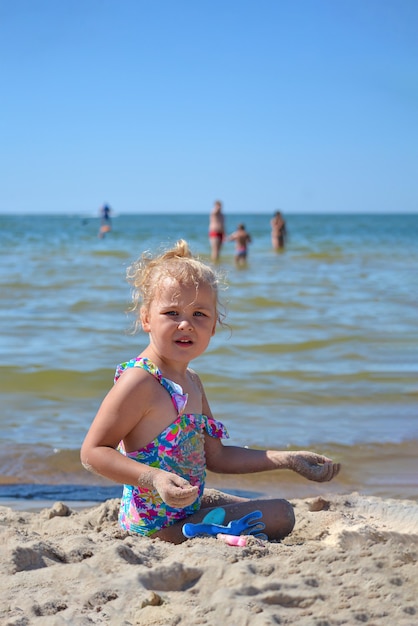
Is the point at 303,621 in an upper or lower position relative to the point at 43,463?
upper

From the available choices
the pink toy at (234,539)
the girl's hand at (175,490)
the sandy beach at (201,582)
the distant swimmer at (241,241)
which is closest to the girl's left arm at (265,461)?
the sandy beach at (201,582)

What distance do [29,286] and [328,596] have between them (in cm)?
1057

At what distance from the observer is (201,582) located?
2.21 metres

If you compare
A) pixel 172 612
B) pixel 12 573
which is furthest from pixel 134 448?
pixel 172 612

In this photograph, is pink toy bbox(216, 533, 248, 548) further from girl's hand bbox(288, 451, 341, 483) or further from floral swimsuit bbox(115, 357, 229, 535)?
girl's hand bbox(288, 451, 341, 483)

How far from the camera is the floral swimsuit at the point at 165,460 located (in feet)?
9.01

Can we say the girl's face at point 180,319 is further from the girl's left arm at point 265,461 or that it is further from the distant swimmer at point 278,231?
the distant swimmer at point 278,231

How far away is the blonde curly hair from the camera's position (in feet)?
9.25

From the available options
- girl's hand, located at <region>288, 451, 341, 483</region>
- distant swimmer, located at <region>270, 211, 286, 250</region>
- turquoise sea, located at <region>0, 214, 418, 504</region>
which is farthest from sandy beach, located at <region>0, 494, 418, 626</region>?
distant swimmer, located at <region>270, 211, 286, 250</region>

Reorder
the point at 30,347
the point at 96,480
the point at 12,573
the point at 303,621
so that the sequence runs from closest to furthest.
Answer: the point at 303,621 → the point at 12,573 → the point at 96,480 → the point at 30,347

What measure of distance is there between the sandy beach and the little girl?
145mm

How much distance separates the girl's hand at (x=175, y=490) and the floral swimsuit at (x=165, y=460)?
0.84 feet

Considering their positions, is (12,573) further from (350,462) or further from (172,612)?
(350,462)

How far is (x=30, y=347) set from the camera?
22.8 feet
